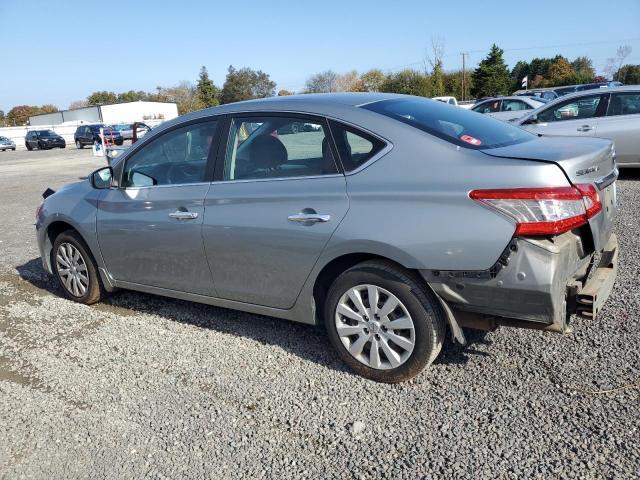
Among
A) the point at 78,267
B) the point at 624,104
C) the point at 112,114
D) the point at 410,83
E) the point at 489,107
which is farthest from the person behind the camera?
the point at 112,114

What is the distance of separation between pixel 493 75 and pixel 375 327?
54.1 meters

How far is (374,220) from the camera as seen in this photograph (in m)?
2.93

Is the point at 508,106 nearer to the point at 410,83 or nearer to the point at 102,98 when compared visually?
the point at 410,83

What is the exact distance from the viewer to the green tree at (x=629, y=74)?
59406 mm

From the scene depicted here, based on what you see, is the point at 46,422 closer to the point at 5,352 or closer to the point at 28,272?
the point at 5,352

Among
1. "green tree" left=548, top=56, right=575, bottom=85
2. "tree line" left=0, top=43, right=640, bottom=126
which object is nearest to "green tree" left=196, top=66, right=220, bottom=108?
"tree line" left=0, top=43, right=640, bottom=126

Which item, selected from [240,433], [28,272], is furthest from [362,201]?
[28,272]

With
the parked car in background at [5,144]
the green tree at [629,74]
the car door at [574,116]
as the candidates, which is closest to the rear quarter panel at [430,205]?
the car door at [574,116]

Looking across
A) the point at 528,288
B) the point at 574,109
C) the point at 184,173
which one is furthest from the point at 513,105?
the point at 528,288

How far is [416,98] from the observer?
12.7 feet

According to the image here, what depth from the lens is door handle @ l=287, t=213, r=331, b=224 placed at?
10.2 feet

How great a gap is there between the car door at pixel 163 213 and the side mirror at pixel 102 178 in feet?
0.39

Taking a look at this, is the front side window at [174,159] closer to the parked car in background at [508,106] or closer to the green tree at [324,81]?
the parked car in background at [508,106]

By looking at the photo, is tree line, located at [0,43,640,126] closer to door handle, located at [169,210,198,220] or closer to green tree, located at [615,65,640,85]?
green tree, located at [615,65,640,85]
